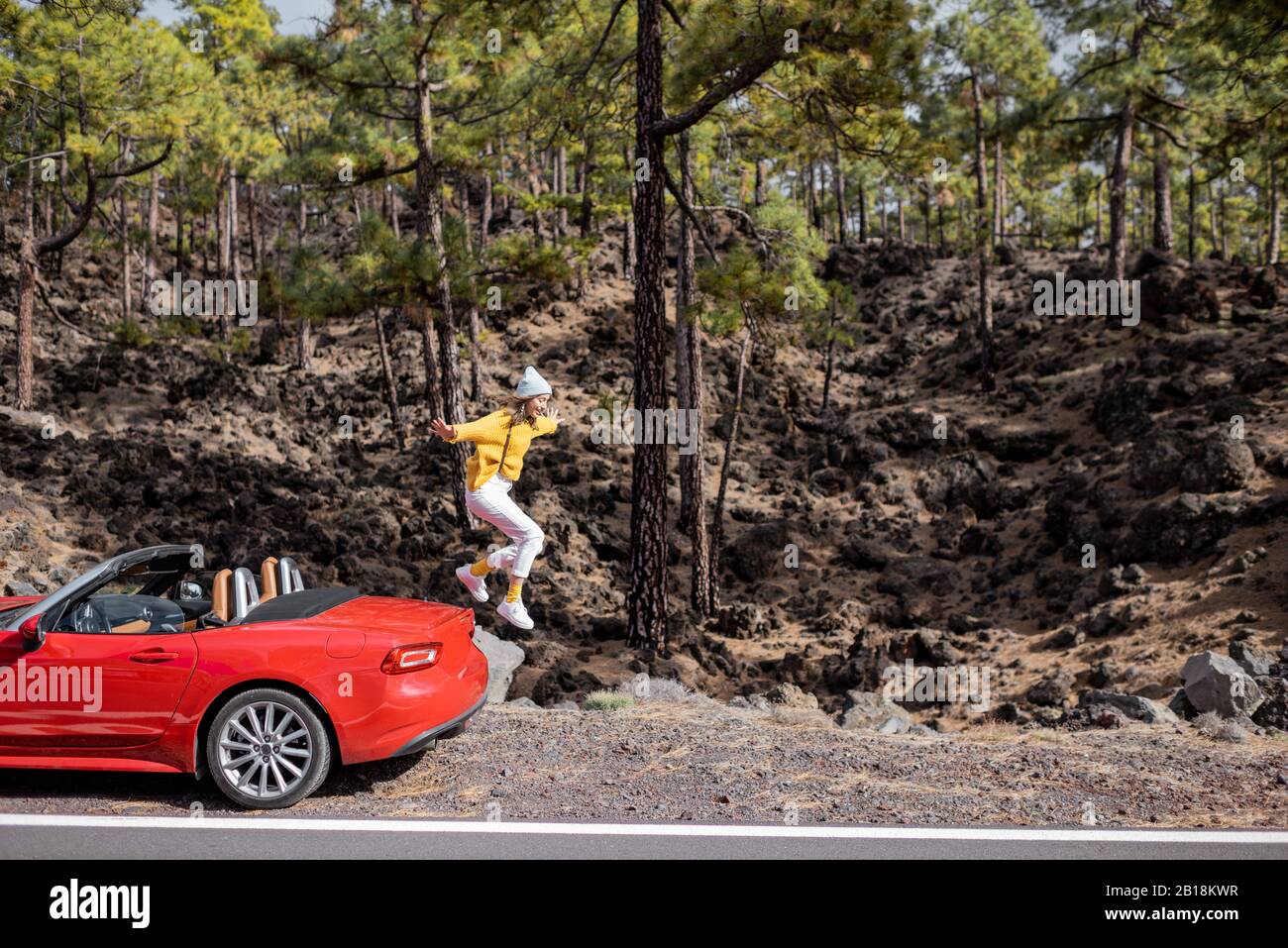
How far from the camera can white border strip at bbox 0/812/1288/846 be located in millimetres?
5109

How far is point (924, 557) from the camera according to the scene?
21.2 m

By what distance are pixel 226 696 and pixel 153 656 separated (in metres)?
0.50

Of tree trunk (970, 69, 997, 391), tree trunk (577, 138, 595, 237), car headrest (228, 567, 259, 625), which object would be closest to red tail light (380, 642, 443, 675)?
car headrest (228, 567, 259, 625)

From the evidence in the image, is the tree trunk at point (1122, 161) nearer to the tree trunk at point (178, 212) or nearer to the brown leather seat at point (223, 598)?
the brown leather seat at point (223, 598)

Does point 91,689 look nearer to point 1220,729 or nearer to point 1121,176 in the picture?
point 1220,729

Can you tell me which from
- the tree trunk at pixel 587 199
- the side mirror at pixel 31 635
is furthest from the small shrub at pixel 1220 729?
the tree trunk at pixel 587 199

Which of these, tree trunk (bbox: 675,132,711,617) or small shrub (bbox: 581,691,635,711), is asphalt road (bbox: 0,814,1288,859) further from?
tree trunk (bbox: 675,132,711,617)

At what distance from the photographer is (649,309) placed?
11.8m

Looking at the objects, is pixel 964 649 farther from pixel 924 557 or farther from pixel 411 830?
pixel 411 830

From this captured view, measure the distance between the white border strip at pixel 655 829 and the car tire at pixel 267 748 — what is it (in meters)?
0.20

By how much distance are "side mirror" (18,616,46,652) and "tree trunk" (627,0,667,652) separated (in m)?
6.80

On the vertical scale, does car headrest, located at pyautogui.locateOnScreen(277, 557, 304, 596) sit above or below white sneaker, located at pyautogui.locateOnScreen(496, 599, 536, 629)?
above
